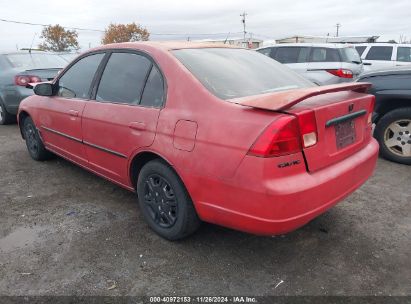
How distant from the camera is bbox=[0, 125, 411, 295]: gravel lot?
2473 millimetres

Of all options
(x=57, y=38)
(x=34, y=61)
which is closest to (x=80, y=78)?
(x=34, y=61)

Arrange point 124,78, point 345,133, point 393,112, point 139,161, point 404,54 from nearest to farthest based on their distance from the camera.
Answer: point 345,133 < point 139,161 < point 124,78 < point 393,112 < point 404,54

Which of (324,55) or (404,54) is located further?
(404,54)

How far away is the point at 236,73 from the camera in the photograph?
2.95 meters

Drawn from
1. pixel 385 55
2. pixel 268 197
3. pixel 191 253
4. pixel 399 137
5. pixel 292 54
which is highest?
pixel 292 54

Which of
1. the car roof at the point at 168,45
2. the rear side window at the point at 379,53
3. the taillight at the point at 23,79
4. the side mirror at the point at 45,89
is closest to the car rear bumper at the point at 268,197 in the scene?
the car roof at the point at 168,45

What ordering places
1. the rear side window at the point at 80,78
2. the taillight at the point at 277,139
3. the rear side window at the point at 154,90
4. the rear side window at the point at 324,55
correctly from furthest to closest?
the rear side window at the point at 324,55 → the rear side window at the point at 80,78 → the rear side window at the point at 154,90 → the taillight at the point at 277,139

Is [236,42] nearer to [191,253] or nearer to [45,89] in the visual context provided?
[45,89]

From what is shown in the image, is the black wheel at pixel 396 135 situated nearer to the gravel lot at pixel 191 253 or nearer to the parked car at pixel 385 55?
the gravel lot at pixel 191 253

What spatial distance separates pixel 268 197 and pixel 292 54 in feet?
26.5

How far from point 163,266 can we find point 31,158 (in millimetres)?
3496

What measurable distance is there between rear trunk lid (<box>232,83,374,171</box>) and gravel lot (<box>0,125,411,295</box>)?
2.54ft

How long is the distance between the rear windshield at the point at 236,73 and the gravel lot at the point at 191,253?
122cm

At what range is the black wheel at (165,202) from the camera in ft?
9.02
